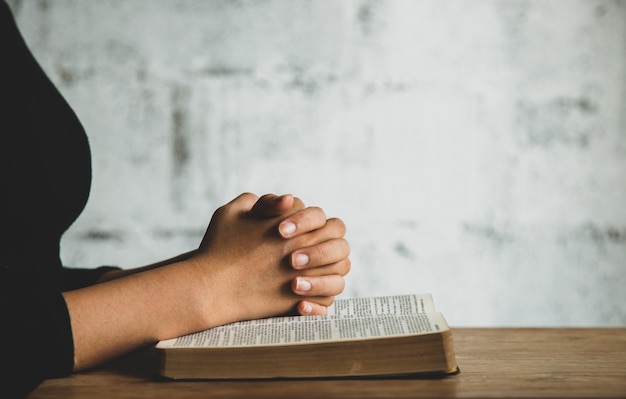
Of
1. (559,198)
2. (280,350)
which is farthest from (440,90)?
(280,350)

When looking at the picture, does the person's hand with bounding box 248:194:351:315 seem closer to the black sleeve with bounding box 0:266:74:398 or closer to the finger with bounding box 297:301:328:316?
the finger with bounding box 297:301:328:316

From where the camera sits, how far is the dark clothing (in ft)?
1.90

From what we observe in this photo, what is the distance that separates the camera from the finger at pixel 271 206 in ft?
2.34

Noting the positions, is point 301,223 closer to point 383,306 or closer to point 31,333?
point 383,306

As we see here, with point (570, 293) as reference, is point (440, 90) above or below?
above

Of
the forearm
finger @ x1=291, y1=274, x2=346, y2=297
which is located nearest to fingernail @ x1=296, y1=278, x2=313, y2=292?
finger @ x1=291, y1=274, x2=346, y2=297

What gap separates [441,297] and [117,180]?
34.6 inches

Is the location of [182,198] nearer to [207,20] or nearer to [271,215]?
[207,20]

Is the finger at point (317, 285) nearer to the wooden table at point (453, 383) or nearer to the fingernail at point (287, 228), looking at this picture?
the fingernail at point (287, 228)

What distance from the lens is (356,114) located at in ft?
5.45

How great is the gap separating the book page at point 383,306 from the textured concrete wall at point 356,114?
0.85m

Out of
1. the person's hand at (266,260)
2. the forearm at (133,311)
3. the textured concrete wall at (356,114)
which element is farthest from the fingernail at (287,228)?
the textured concrete wall at (356,114)

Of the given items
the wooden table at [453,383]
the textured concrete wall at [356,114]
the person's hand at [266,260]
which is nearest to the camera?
the wooden table at [453,383]

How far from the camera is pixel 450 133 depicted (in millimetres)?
1655
